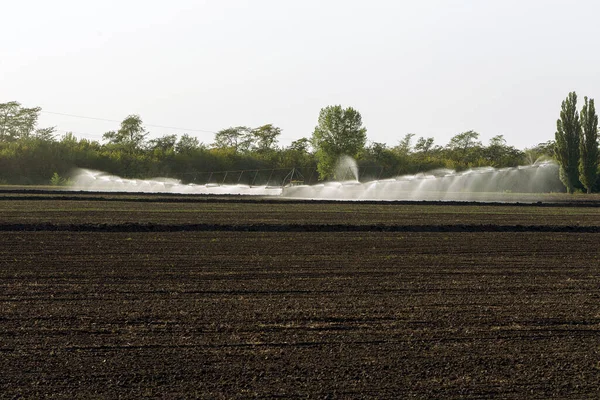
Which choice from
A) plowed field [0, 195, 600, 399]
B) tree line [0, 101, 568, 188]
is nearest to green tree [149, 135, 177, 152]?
tree line [0, 101, 568, 188]

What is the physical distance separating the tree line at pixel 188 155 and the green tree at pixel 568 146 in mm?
547

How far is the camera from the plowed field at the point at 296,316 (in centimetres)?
912

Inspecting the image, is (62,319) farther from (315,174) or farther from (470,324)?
(315,174)

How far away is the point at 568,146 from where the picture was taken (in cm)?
7738

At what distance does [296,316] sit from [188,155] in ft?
332

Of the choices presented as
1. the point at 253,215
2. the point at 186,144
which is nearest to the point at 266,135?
the point at 186,144

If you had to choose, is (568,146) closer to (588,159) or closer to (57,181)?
(588,159)

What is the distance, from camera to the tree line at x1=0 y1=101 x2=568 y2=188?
317 ft

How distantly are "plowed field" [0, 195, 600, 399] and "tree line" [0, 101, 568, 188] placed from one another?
6191 centimetres

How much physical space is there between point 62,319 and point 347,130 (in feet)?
310

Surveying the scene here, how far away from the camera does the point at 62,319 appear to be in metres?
12.0

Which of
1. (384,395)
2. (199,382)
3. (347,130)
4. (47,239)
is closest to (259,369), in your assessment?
(199,382)

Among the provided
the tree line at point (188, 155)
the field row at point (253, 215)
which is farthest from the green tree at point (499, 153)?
the field row at point (253, 215)

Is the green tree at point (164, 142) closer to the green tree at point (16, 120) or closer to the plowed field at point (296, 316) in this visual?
the green tree at point (16, 120)
